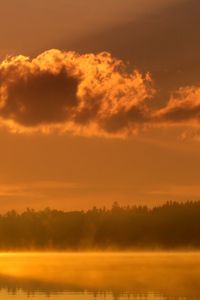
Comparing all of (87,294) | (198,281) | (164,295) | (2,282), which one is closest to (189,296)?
(164,295)

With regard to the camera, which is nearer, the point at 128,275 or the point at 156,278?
the point at 156,278

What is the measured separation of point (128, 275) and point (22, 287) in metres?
18.0

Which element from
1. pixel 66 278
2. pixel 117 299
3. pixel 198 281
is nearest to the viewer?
pixel 117 299

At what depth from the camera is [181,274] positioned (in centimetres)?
9525

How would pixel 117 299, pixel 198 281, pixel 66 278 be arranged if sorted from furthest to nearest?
pixel 66 278, pixel 198 281, pixel 117 299

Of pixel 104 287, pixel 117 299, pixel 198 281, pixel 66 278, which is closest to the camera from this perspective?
pixel 117 299

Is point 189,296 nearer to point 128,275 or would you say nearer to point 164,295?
point 164,295

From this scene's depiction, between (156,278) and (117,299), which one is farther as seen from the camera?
(156,278)

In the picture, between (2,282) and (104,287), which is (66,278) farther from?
(104,287)

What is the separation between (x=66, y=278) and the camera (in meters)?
90.0

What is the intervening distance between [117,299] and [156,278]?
20.9 meters

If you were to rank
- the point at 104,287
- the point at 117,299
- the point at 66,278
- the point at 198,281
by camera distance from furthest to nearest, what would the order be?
the point at 66,278
the point at 198,281
the point at 104,287
the point at 117,299

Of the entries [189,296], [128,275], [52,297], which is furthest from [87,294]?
[128,275]

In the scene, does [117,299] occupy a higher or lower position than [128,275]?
lower
